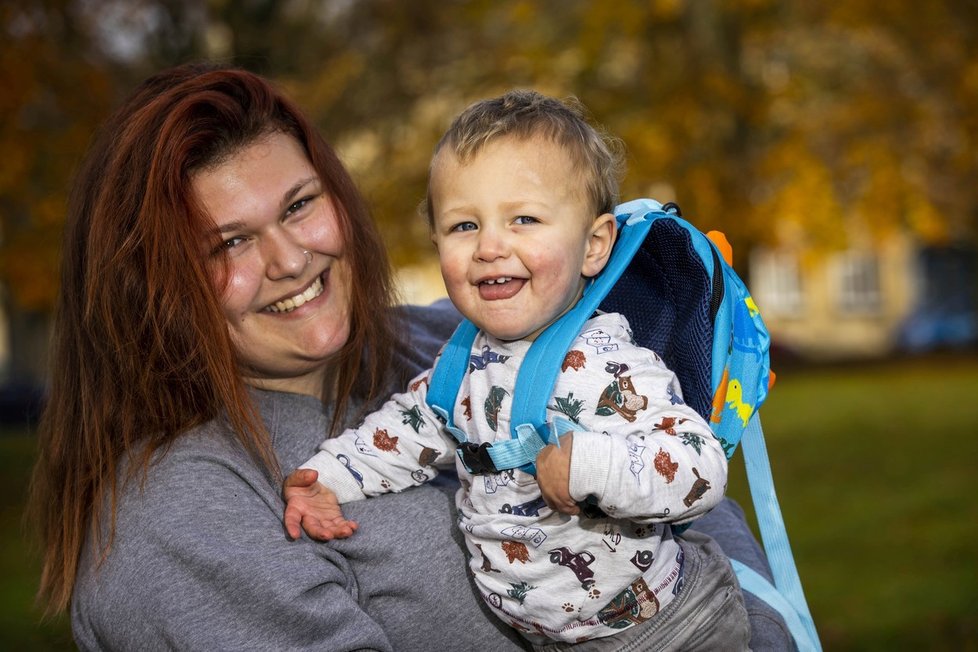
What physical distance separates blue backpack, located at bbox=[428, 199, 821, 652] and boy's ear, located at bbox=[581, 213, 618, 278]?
30mm

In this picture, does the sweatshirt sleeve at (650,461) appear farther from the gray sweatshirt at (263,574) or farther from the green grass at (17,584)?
the green grass at (17,584)

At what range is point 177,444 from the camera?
8.13ft

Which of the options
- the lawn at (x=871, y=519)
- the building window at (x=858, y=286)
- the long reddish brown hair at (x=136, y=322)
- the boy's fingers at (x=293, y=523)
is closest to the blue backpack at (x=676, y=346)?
the boy's fingers at (x=293, y=523)

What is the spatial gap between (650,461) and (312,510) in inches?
30.5

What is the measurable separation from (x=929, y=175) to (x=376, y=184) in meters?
8.96

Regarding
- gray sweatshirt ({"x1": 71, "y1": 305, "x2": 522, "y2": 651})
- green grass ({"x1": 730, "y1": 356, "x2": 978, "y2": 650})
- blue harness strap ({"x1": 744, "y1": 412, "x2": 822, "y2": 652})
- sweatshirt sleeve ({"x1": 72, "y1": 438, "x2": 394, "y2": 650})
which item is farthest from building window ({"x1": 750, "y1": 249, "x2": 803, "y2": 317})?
sweatshirt sleeve ({"x1": 72, "y1": 438, "x2": 394, "y2": 650})

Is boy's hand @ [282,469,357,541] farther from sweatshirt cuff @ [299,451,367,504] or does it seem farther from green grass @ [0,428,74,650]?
green grass @ [0,428,74,650]

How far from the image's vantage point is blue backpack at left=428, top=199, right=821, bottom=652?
89.5 inches

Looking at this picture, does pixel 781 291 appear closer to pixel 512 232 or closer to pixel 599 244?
pixel 599 244

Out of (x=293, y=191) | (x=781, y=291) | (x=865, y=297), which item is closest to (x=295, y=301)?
(x=293, y=191)

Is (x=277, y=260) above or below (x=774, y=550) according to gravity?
above

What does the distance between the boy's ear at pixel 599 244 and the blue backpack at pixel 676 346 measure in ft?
0.10

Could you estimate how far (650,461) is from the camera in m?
2.12

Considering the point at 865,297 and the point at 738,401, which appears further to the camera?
the point at 865,297
